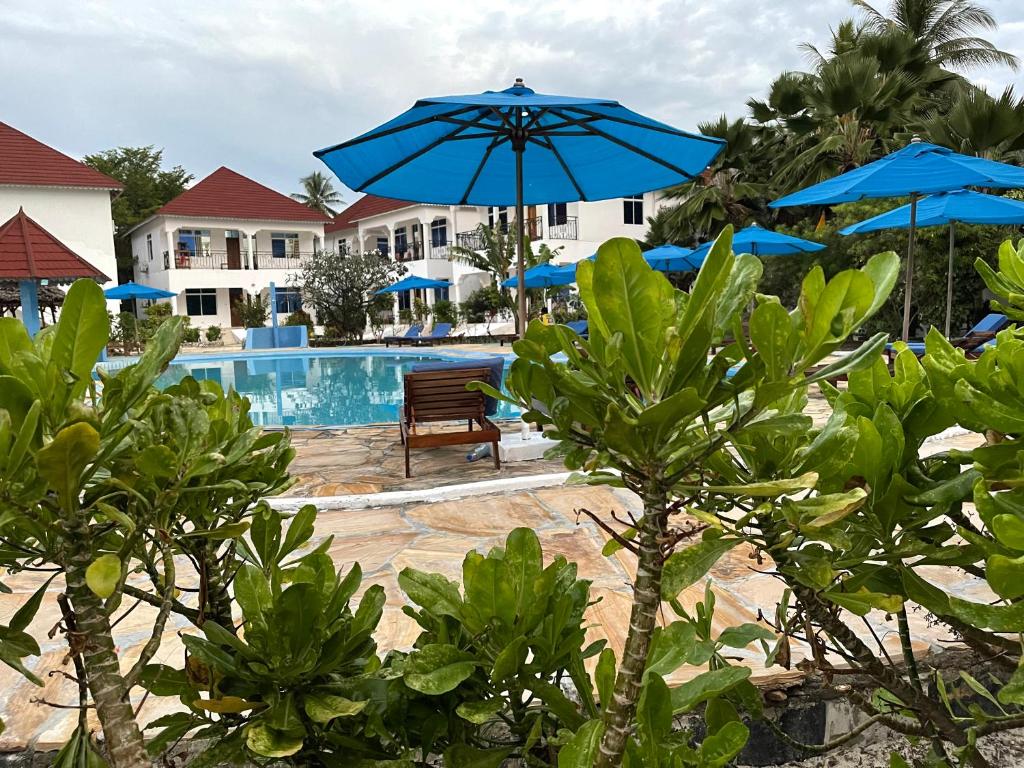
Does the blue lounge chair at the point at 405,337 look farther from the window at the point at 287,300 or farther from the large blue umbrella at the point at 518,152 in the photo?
the large blue umbrella at the point at 518,152

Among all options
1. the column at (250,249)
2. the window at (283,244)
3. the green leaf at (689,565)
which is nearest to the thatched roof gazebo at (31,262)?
the green leaf at (689,565)

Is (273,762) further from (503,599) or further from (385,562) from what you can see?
(385,562)

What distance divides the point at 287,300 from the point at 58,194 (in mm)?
12718

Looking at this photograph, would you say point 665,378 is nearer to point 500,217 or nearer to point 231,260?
point 500,217

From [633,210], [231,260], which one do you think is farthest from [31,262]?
[633,210]

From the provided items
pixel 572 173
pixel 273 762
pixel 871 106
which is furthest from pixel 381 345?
pixel 273 762

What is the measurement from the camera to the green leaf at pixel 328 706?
42.6 inches

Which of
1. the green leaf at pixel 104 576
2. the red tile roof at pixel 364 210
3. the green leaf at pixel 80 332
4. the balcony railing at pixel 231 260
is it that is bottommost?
the green leaf at pixel 104 576

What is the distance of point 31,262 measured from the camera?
15.0 m

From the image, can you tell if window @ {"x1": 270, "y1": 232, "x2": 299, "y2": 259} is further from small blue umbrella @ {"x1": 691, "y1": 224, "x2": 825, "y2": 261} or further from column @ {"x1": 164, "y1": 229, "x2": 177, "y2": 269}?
small blue umbrella @ {"x1": 691, "y1": 224, "x2": 825, "y2": 261}

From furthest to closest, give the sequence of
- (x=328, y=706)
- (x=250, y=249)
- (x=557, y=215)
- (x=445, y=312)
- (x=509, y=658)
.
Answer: (x=250, y=249) < (x=557, y=215) < (x=445, y=312) < (x=328, y=706) < (x=509, y=658)

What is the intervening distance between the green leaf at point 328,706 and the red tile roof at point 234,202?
39748 mm

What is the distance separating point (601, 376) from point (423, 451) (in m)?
6.53

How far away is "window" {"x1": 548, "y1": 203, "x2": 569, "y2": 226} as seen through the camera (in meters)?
33.5
